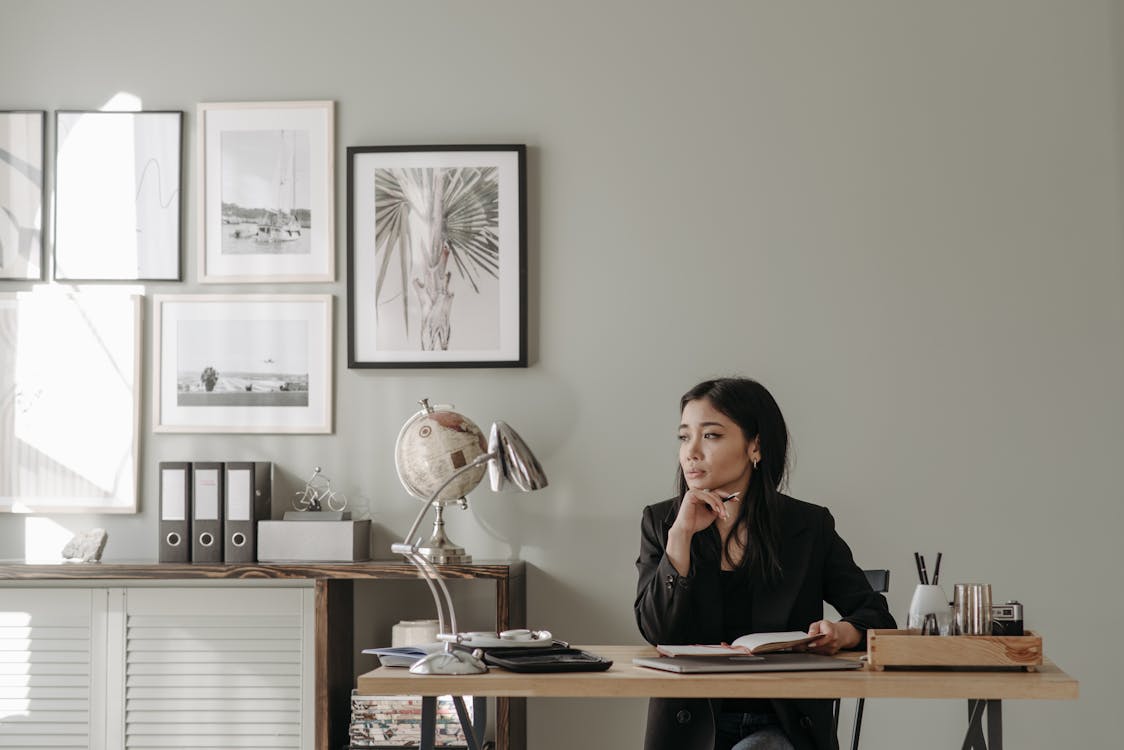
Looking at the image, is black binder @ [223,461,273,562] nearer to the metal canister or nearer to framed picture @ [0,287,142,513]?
framed picture @ [0,287,142,513]

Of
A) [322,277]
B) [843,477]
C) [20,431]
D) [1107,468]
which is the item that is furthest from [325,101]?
[1107,468]

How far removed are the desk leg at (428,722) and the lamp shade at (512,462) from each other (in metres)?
0.45

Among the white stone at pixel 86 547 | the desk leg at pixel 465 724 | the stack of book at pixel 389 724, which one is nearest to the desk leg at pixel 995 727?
the desk leg at pixel 465 724

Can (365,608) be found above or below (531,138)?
below

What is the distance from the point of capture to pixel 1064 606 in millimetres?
3764

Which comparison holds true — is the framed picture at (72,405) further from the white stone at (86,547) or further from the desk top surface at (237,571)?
the desk top surface at (237,571)

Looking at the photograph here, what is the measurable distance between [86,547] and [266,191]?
4.28 ft

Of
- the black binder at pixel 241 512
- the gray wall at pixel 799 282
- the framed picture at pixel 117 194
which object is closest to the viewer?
the black binder at pixel 241 512

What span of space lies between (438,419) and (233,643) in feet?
3.00

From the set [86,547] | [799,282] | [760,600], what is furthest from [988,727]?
[86,547]

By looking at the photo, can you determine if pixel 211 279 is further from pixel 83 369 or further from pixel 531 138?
pixel 531 138

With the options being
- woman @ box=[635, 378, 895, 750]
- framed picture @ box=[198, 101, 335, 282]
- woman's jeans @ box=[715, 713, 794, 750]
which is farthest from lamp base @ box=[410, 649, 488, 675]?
framed picture @ box=[198, 101, 335, 282]

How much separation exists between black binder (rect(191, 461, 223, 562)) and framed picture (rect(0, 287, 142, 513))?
1.22ft

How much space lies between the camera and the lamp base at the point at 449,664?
2154 millimetres
